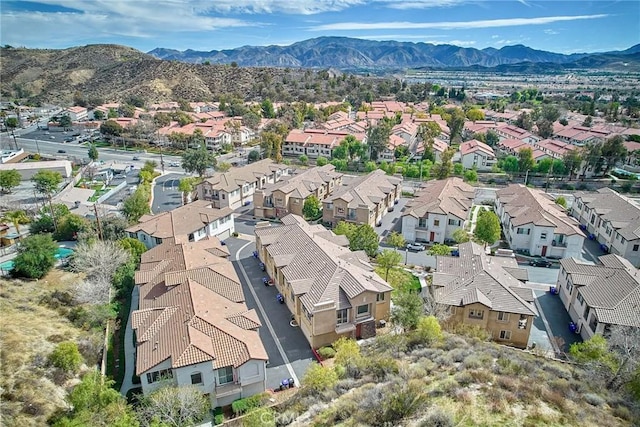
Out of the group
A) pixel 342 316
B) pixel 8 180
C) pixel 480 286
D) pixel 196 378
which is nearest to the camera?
pixel 196 378

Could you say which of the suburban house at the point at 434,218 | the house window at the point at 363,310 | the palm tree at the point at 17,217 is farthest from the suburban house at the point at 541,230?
the palm tree at the point at 17,217

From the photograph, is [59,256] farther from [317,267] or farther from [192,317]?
[317,267]

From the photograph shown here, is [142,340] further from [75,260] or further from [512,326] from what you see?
[512,326]

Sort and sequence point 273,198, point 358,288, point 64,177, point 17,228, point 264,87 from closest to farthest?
point 358,288
point 17,228
point 273,198
point 64,177
point 264,87

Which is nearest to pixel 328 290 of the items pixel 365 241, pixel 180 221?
pixel 365 241

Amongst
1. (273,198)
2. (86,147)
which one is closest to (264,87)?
(86,147)

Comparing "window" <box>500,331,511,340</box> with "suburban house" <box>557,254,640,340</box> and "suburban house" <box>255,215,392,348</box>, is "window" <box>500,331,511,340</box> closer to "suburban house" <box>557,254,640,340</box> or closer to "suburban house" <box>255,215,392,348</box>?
"suburban house" <box>557,254,640,340</box>

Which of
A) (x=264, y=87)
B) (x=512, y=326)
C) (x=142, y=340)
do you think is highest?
(x=264, y=87)

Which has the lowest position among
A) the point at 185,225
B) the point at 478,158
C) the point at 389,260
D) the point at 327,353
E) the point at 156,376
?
the point at 327,353
